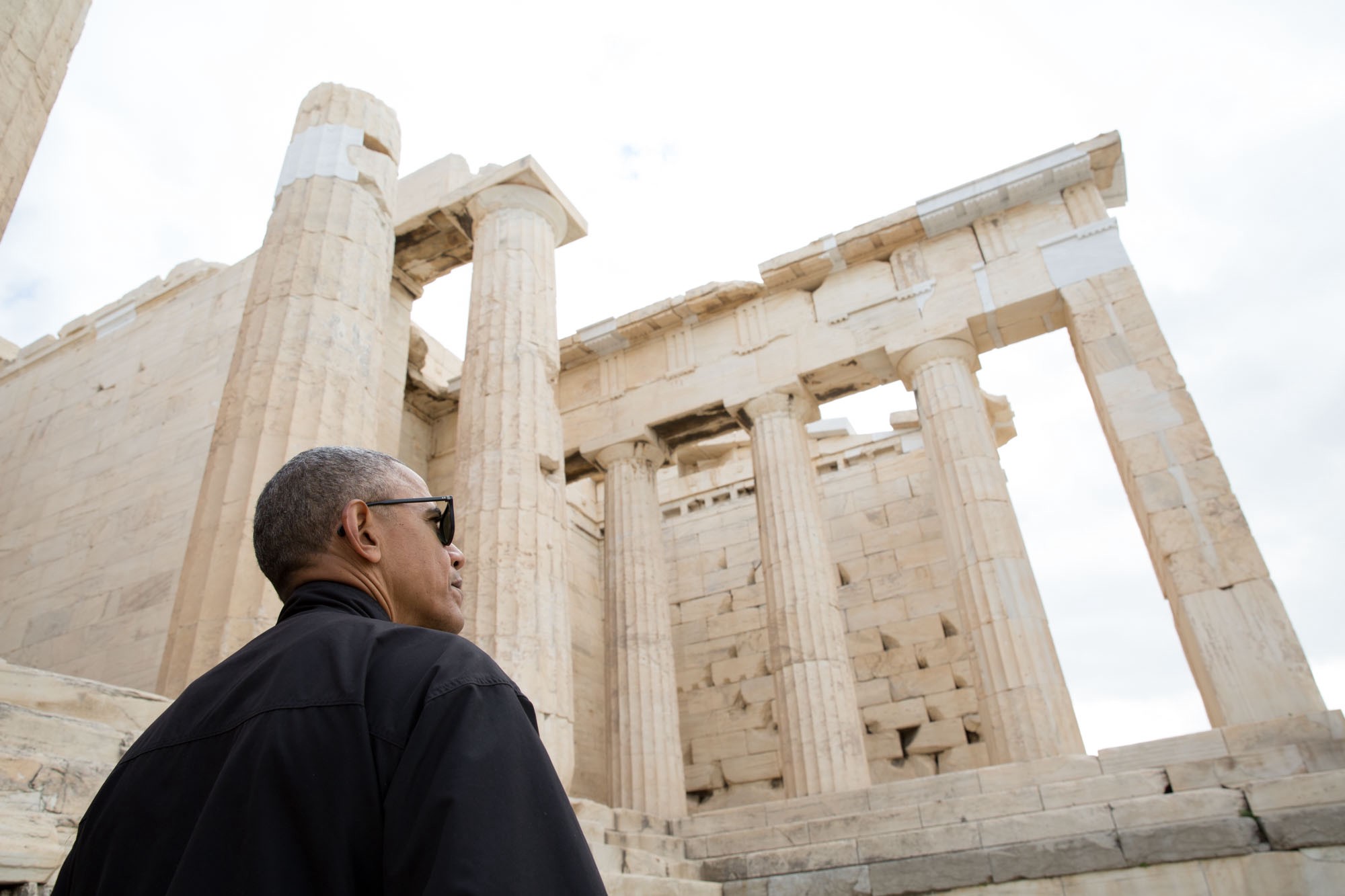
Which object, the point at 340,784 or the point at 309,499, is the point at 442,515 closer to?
the point at 309,499

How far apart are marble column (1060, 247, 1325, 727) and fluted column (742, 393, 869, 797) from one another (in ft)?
14.7

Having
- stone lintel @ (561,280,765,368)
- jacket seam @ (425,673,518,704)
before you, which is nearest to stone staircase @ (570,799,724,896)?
jacket seam @ (425,673,518,704)

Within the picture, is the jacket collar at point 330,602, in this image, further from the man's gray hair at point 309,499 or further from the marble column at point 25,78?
the marble column at point 25,78

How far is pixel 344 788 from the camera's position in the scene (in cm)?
149

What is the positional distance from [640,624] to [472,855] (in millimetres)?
14724

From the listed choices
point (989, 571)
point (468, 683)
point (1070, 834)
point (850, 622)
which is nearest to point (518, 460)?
point (989, 571)

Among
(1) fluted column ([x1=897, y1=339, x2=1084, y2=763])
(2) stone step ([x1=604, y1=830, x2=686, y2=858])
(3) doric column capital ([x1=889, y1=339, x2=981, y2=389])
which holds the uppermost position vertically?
(3) doric column capital ([x1=889, y1=339, x2=981, y2=389])

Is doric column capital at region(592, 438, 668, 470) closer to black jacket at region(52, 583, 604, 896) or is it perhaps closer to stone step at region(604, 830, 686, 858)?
stone step at region(604, 830, 686, 858)

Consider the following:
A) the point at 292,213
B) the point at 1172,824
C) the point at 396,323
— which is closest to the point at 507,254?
the point at 396,323

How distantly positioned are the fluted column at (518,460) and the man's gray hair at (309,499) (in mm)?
7522

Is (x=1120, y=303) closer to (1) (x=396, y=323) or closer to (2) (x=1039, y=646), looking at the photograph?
(2) (x=1039, y=646)

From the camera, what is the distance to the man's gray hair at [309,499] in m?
2.09

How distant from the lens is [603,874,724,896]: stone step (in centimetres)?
834

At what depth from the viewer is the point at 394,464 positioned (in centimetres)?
226
